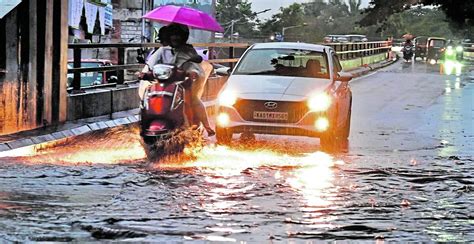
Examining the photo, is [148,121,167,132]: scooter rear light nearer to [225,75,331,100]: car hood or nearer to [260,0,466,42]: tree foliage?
[225,75,331,100]: car hood

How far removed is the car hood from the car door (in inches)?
12.9

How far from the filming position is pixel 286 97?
12055mm

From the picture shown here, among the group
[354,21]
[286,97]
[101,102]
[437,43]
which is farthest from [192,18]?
[354,21]

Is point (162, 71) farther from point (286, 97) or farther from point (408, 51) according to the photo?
point (408, 51)

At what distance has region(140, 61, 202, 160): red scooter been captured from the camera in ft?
33.4

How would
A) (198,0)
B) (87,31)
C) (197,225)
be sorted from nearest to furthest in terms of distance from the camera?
1. (197,225)
2. (87,31)
3. (198,0)

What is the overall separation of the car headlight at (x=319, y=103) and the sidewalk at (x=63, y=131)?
3362 mm

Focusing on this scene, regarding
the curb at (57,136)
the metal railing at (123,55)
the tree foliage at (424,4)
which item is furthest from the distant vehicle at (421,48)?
the curb at (57,136)

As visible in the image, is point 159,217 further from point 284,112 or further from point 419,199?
point 284,112

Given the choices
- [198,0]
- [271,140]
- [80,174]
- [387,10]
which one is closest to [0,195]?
[80,174]

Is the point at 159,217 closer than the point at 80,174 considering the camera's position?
Yes

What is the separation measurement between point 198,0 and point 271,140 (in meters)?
31.7

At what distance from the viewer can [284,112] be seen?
12.0 meters

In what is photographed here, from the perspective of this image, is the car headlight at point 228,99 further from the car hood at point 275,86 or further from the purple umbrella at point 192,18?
the purple umbrella at point 192,18
